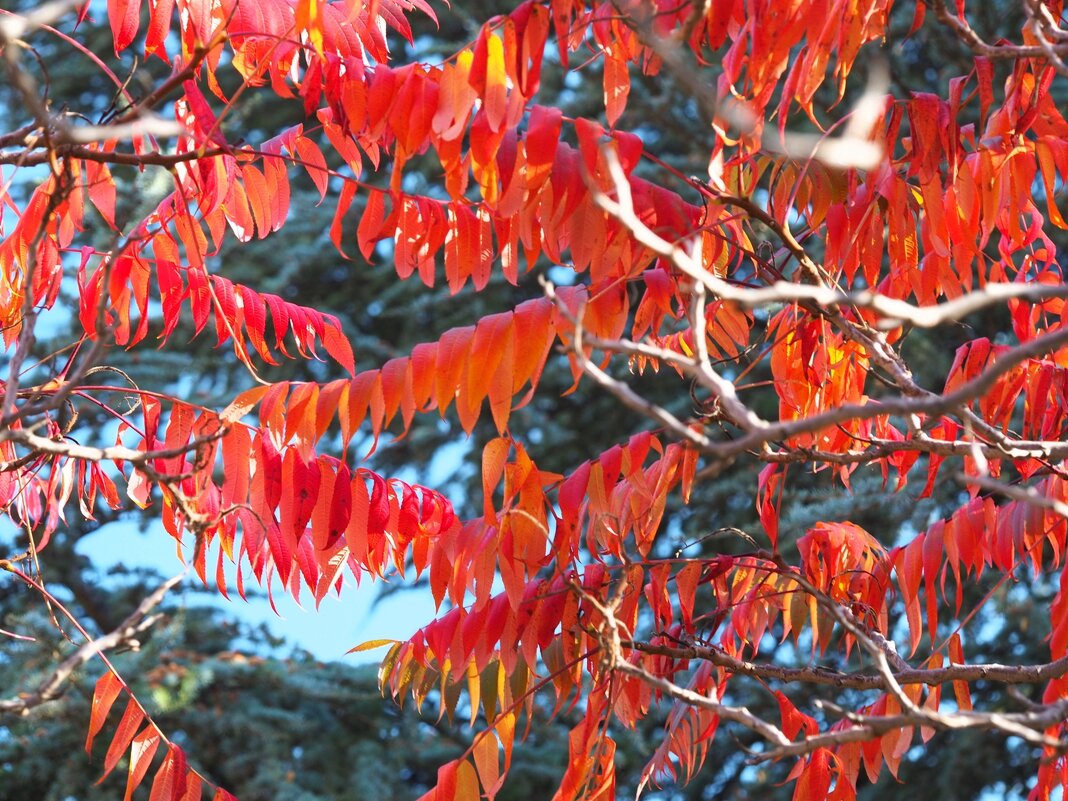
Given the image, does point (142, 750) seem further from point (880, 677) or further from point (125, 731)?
point (880, 677)

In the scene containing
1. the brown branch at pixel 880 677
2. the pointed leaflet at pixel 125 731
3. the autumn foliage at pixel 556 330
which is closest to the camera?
the autumn foliage at pixel 556 330

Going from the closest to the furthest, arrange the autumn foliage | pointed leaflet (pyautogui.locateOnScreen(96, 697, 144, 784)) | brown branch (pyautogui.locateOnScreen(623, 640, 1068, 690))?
the autumn foliage
brown branch (pyautogui.locateOnScreen(623, 640, 1068, 690))
pointed leaflet (pyautogui.locateOnScreen(96, 697, 144, 784))

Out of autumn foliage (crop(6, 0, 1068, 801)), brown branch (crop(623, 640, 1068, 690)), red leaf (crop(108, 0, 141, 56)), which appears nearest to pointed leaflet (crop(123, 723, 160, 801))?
autumn foliage (crop(6, 0, 1068, 801))

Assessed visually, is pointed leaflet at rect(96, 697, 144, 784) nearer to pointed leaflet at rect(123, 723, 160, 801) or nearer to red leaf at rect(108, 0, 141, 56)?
pointed leaflet at rect(123, 723, 160, 801)

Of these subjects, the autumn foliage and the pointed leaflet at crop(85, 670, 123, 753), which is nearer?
the autumn foliage

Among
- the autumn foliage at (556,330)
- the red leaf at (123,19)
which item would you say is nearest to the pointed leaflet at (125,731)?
the autumn foliage at (556,330)

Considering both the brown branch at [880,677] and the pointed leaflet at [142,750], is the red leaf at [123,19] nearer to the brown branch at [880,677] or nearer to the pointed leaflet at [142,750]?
the pointed leaflet at [142,750]

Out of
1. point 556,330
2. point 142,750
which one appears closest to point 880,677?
point 556,330

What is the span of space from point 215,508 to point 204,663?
2.87 m

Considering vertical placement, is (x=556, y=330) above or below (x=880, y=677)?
above

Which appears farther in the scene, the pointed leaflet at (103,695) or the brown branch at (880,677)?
the pointed leaflet at (103,695)

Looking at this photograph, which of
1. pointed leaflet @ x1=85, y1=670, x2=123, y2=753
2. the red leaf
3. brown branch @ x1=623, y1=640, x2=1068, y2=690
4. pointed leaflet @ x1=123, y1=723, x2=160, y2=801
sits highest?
the red leaf

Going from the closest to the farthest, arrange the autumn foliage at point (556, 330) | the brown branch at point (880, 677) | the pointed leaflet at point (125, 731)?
the autumn foliage at point (556, 330) < the brown branch at point (880, 677) < the pointed leaflet at point (125, 731)

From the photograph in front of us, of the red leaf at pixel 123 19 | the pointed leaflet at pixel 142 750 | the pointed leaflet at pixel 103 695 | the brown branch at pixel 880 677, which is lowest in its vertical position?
the brown branch at pixel 880 677
